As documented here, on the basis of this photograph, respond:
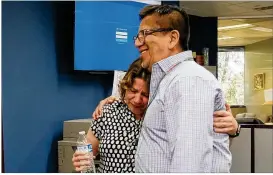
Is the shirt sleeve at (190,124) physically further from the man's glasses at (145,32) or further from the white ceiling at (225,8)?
the white ceiling at (225,8)

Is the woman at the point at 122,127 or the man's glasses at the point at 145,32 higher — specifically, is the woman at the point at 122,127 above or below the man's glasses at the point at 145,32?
below

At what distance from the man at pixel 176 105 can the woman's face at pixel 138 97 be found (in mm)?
442

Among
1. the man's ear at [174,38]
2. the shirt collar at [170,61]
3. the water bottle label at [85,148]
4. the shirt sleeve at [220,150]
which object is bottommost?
the water bottle label at [85,148]

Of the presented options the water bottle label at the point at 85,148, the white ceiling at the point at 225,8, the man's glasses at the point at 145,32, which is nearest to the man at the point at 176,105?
the man's glasses at the point at 145,32

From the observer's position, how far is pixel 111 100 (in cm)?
194

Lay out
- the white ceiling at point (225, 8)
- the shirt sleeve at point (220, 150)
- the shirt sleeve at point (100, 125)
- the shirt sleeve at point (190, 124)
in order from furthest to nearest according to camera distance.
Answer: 1. the white ceiling at point (225, 8)
2. the shirt sleeve at point (100, 125)
3. the shirt sleeve at point (220, 150)
4. the shirt sleeve at point (190, 124)

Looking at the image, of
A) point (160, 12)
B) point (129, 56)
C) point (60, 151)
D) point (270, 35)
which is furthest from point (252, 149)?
point (270, 35)

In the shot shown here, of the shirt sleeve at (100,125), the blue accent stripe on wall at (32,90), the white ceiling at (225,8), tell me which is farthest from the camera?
the white ceiling at (225,8)

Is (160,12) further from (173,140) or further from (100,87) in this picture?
(100,87)

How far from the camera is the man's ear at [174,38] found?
4.35 ft

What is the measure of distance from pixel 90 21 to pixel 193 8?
305 centimetres

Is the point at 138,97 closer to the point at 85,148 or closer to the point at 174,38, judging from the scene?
the point at 85,148

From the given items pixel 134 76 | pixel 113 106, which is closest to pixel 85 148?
pixel 113 106

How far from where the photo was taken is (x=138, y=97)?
1.82 metres
